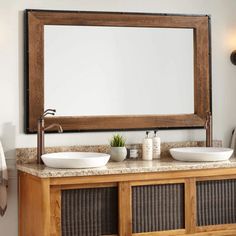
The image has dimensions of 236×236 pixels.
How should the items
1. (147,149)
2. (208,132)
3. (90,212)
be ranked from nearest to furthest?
(90,212) → (147,149) → (208,132)

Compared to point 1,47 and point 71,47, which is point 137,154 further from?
point 1,47

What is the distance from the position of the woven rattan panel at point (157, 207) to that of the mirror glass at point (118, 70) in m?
0.78

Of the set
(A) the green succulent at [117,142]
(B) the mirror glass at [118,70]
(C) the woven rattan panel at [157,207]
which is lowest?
(C) the woven rattan panel at [157,207]

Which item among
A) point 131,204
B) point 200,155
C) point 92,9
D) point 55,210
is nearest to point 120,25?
point 92,9

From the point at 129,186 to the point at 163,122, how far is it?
0.89 m

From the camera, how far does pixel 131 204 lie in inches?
160

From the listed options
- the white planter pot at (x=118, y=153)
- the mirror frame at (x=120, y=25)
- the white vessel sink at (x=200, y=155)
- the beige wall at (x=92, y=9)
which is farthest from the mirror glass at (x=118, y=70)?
the white vessel sink at (x=200, y=155)

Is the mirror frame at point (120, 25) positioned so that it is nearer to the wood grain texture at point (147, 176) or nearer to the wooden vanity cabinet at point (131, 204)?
the wooden vanity cabinet at point (131, 204)

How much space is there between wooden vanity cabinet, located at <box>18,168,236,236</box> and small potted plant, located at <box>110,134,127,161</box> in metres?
0.42

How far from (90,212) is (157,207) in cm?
48

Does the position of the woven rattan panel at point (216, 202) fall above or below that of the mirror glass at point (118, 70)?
below

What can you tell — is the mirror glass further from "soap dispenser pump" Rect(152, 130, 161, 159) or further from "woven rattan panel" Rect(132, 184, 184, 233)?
"woven rattan panel" Rect(132, 184, 184, 233)

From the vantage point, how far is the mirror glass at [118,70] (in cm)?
451

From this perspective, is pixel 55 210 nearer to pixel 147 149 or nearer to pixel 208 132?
pixel 147 149
